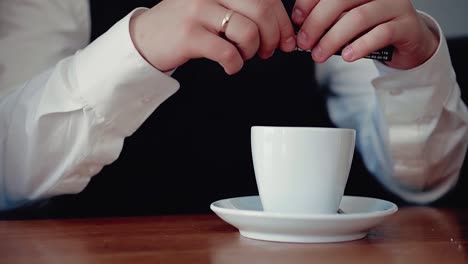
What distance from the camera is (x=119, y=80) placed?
70cm

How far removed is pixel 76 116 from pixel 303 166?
1.22 feet

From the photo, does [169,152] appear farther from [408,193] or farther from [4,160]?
[408,193]

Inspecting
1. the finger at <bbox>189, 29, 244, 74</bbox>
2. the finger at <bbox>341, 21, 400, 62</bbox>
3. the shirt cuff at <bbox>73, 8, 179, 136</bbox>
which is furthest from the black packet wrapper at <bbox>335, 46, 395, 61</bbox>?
the shirt cuff at <bbox>73, 8, 179, 136</bbox>

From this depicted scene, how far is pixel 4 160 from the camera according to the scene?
824mm

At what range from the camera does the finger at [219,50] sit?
0.60 metres

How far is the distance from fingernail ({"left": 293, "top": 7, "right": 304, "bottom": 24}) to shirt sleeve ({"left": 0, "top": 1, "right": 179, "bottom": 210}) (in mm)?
167

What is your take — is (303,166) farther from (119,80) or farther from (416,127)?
(416,127)

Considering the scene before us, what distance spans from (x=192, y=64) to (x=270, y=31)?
1.43ft

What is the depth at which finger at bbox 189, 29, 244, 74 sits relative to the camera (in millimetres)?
599

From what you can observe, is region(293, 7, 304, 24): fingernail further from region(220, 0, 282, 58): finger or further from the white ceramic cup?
the white ceramic cup

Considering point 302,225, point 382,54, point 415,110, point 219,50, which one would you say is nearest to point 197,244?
point 302,225

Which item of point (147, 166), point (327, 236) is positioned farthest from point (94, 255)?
point (147, 166)

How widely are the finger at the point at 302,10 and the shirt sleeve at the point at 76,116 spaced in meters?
0.17

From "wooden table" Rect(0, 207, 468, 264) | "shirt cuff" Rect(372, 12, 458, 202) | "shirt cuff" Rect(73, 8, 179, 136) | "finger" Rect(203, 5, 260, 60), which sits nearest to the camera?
"wooden table" Rect(0, 207, 468, 264)
